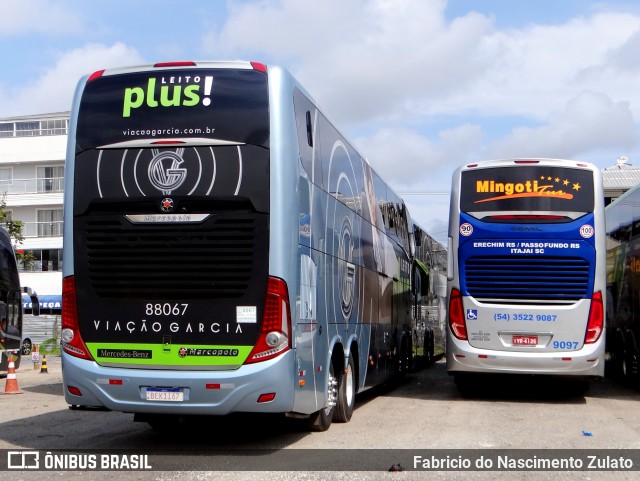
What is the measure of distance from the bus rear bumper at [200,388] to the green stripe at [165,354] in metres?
0.09

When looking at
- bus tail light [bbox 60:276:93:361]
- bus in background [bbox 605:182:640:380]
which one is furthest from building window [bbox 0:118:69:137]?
bus tail light [bbox 60:276:93:361]

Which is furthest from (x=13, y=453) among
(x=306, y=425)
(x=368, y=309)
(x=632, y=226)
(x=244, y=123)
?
(x=632, y=226)

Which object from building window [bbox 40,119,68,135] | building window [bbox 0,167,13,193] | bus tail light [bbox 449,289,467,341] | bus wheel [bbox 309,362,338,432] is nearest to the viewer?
bus wheel [bbox 309,362,338,432]

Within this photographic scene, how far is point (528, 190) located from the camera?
49.7 feet

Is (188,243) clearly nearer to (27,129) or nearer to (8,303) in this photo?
(8,303)

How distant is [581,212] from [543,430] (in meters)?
4.76

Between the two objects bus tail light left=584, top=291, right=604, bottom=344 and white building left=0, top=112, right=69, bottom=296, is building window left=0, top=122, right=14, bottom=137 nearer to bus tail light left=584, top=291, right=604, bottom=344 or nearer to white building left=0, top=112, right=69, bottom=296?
white building left=0, top=112, right=69, bottom=296

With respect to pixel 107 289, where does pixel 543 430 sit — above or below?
below

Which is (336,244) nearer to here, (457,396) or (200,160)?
(200,160)

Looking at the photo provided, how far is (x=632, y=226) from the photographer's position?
59.7 feet

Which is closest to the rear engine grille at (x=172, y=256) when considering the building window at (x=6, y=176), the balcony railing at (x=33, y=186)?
the balcony railing at (x=33, y=186)

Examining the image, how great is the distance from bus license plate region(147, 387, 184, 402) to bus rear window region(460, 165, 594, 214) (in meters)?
7.87

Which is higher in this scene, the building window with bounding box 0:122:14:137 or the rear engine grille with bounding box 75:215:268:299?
the building window with bounding box 0:122:14:137

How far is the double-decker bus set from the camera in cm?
895
